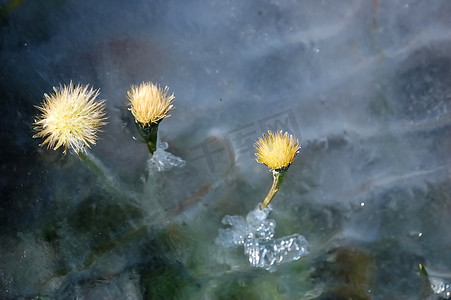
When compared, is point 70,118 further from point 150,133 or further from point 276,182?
point 276,182

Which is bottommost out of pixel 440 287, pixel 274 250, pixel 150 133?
pixel 440 287

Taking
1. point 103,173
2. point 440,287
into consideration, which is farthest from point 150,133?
point 440,287

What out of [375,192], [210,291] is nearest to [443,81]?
[375,192]

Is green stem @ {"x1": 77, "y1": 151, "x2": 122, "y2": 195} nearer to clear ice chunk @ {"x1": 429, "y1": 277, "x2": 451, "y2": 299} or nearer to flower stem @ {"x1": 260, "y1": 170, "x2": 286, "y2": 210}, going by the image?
flower stem @ {"x1": 260, "y1": 170, "x2": 286, "y2": 210}

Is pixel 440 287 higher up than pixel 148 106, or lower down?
lower down

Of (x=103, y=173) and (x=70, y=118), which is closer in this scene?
(x=70, y=118)

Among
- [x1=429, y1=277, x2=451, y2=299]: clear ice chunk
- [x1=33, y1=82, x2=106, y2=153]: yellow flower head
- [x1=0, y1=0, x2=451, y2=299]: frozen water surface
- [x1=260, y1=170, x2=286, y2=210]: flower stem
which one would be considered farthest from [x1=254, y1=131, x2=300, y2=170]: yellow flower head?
[x1=429, y1=277, x2=451, y2=299]: clear ice chunk

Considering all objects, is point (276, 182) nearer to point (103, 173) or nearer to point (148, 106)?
point (148, 106)

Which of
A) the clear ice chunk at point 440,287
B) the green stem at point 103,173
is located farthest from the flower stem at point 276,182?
the clear ice chunk at point 440,287
